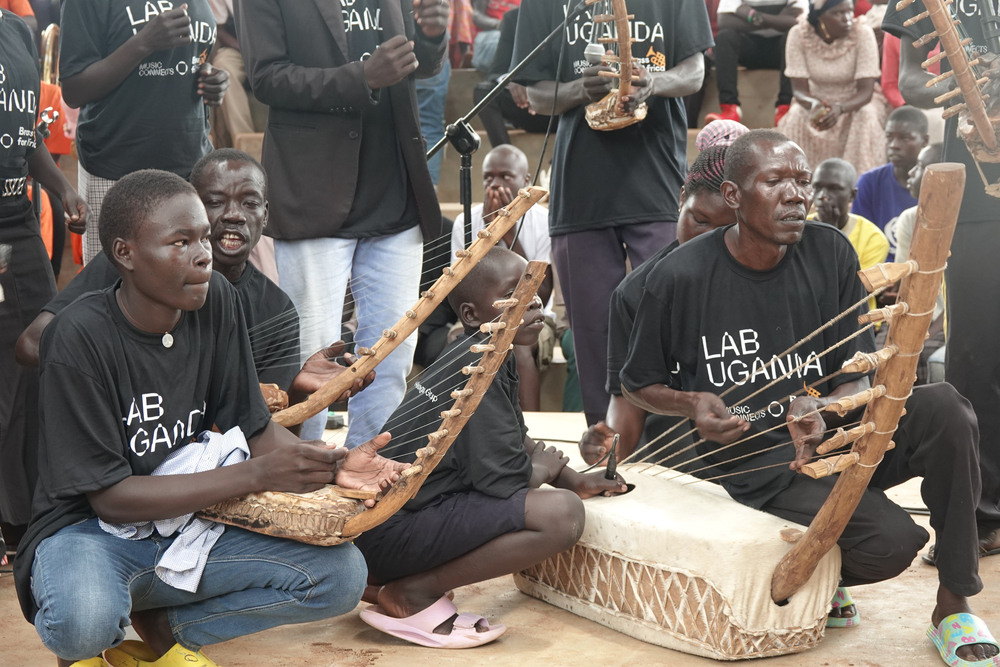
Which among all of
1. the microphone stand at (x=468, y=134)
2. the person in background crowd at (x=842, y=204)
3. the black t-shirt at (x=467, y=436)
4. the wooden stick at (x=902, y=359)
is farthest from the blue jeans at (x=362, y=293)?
the person in background crowd at (x=842, y=204)

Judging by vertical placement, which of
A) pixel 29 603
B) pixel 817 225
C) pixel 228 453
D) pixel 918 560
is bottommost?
pixel 918 560

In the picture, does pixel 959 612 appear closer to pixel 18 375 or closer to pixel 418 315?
pixel 418 315

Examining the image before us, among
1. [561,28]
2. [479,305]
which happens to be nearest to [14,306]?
[479,305]

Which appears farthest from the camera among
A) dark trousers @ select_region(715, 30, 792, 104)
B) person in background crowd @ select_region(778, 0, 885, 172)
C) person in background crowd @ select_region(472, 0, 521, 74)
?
person in background crowd @ select_region(472, 0, 521, 74)

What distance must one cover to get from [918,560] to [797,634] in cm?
83

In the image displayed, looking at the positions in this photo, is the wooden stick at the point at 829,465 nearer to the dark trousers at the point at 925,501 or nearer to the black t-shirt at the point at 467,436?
the dark trousers at the point at 925,501

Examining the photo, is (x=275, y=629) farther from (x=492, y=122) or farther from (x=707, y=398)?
(x=492, y=122)

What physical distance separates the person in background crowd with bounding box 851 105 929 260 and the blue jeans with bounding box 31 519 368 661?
4.54 meters

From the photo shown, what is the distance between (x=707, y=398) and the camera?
2680mm

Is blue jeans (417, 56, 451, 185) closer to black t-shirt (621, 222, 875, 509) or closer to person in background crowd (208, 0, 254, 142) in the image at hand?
person in background crowd (208, 0, 254, 142)

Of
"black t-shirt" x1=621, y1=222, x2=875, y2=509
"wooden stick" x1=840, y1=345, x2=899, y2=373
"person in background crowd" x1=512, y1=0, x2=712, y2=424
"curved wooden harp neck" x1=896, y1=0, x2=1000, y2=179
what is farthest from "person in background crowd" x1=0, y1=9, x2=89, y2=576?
"curved wooden harp neck" x1=896, y1=0, x2=1000, y2=179

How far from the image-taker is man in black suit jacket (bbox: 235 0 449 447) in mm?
3471

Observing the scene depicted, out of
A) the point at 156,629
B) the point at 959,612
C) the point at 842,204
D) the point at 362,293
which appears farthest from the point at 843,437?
the point at 842,204

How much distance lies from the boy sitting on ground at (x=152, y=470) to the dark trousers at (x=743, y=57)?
17.3ft
